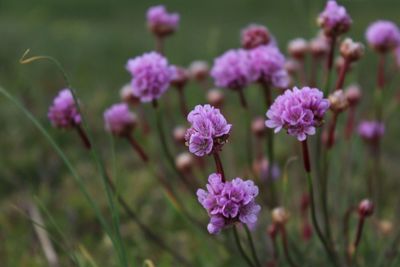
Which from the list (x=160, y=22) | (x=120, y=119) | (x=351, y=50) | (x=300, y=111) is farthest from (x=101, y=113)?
(x=300, y=111)

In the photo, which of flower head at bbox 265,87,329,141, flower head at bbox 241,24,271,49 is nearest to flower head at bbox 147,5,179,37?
flower head at bbox 241,24,271,49

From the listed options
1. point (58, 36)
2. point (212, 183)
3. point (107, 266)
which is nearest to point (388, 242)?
point (107, 266)

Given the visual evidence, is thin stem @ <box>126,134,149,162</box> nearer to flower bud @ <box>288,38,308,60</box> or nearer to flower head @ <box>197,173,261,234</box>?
flower bud @ <box>288,38,308,60</box>

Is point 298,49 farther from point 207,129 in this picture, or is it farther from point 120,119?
point 207,129

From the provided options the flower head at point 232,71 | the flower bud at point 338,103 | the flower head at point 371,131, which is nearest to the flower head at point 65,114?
the flower head at point 232,71

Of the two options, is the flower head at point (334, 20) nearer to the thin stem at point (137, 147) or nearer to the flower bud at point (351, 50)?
the flower bud at point (351, 50)

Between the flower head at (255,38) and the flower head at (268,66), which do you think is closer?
the flower head at (268,66)
